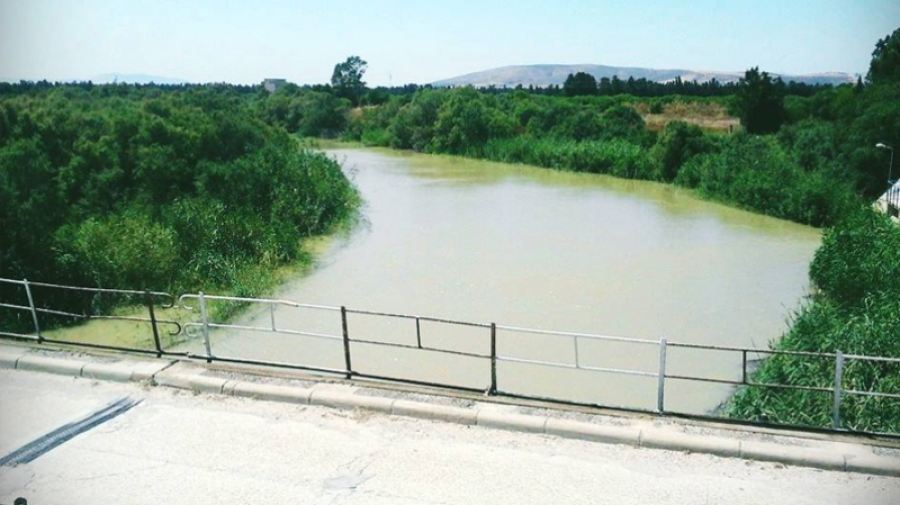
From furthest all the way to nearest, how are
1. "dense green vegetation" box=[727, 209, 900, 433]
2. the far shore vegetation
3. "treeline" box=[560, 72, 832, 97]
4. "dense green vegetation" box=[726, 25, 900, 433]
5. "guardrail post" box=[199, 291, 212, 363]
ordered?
"treeline" box=[560, 72, 832, 97]
the far shore vegetation
"dense green vegetation" box=[726, 25, 900, 433]
"dense green vegetation" box=[727, 209, 900, 433]
"guardrail post" box=[199, 291, 212, 363]

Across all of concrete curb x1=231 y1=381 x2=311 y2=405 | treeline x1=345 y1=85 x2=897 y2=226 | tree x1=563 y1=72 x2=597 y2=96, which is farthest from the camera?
tree x1=563 y1=72 x2=597 y2=96

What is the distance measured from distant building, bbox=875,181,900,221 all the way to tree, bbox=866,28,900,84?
18098 mm

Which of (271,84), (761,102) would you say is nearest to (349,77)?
(271,84)

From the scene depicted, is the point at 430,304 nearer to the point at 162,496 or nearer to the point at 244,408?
the point at 244,408

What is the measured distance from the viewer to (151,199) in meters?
25.0

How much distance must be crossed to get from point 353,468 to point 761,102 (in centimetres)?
5166

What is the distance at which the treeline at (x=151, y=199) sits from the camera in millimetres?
18203

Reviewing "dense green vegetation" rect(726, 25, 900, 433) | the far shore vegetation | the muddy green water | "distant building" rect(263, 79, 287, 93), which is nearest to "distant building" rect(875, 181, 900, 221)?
the far shore vegetation

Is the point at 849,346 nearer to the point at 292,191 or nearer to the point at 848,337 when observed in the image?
the point at 848,337

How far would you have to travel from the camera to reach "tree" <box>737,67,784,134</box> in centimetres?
5078

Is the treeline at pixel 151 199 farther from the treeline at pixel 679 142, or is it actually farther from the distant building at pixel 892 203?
the distant building at pixel 892 203

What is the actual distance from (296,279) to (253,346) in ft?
19.5

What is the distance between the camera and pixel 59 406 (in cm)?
828

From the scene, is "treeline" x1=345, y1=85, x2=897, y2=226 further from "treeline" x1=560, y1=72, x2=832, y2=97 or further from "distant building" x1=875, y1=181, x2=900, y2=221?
"treeline" x1=560, y1=72, x2=832, y2=97
